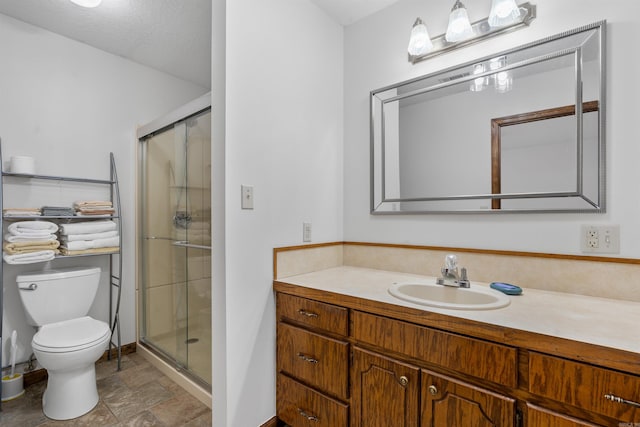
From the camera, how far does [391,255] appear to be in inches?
71.0

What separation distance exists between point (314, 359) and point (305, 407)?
0.26 meters

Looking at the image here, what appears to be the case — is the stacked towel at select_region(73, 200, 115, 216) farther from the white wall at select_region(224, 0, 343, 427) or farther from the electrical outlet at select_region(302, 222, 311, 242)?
the electrical outlet at select_region(302, 222, 311, 242)

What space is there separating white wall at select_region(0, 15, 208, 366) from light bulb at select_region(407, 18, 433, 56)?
217cm

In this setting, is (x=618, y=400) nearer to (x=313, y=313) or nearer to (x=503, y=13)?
(x=313, y=313)

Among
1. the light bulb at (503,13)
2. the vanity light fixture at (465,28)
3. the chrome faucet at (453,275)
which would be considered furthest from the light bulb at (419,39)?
the chrome faucet at (453,275)

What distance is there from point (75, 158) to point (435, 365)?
8.68 feet

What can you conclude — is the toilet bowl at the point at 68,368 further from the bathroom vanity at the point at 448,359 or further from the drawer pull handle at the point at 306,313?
the drawer pull handle at the point at 306,313

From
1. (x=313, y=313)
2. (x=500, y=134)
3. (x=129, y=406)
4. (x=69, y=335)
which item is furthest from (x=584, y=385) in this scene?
(x=69, y=335)

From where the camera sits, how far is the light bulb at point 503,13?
1368mm

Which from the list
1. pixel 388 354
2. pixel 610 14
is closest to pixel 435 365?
pixel 388 354

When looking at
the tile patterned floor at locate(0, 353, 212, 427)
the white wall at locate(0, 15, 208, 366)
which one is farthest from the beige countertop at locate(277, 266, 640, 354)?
the white wall at locate(0, 15, 208, 366)

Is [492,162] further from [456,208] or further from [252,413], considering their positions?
[252,413]

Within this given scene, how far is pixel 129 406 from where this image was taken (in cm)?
181

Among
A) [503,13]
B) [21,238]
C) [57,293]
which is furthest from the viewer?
[57,293]
